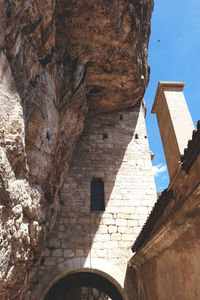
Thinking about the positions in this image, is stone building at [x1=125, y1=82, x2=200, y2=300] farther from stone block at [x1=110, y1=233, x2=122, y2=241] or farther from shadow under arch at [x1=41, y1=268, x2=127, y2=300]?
shadow under arch at [x1=41, y1=268, x2=127, y2=300]

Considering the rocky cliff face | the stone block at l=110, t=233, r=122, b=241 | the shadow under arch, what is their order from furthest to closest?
the shadow under arch → the stone block at l=110, t=233, r=122, b=241 → the rocky cliff face

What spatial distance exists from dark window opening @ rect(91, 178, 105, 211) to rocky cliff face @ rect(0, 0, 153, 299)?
123 cm

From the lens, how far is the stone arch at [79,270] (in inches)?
203

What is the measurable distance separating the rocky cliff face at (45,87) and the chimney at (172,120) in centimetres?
220

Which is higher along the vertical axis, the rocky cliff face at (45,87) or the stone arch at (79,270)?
the rocky cliff face at (45,87)

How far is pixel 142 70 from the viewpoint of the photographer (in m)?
7.54

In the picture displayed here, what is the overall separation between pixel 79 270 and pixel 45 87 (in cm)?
447

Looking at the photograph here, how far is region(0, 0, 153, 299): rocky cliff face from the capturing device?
320 centimetres

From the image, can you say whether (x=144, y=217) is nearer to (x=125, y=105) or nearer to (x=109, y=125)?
(x=109, y=125)

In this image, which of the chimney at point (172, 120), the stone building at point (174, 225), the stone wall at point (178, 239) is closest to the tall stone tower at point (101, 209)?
the stone building at point (174, 225)

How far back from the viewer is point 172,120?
474cm

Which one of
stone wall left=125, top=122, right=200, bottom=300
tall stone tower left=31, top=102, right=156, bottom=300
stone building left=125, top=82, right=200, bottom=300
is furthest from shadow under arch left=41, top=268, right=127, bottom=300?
stone wall left=125, top=122, right=200, bottom=300

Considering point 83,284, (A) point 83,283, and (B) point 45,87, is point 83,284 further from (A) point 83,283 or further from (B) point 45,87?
(B) point 45,87

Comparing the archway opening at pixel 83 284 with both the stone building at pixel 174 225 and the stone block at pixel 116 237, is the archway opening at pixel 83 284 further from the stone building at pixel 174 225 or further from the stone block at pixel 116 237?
the stone building at pixel 174 225
